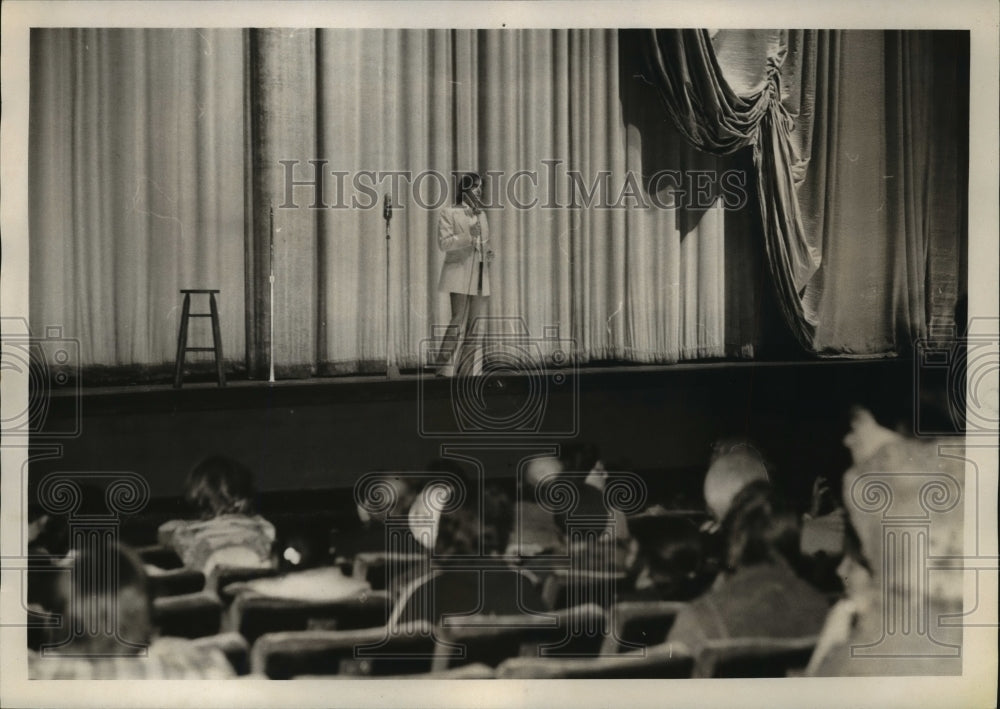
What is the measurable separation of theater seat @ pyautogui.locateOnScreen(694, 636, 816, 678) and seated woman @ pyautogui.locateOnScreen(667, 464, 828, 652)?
1.0 inches

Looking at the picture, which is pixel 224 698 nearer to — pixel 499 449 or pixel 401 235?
pixel 499 449

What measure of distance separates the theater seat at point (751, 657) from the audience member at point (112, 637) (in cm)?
159

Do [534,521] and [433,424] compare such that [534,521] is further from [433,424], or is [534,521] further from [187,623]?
[187,623]

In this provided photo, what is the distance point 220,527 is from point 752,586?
1775 mm

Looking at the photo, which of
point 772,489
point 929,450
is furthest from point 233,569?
point 929,450

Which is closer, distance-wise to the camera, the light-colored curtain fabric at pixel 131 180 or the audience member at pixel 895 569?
the light-colored curtain fabric at pixel 131 180

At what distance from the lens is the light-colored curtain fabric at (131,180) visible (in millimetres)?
3045

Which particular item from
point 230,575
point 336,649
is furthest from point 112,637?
point 336,649

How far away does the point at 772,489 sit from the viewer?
314 centimetres

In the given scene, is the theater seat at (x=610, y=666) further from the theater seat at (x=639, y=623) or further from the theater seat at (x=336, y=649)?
the theater seat at (x=336, y=649)

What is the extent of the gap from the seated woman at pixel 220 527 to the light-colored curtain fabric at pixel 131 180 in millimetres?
432

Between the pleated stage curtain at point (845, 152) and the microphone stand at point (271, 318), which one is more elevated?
the pleated stage curtain at point (845, 152)

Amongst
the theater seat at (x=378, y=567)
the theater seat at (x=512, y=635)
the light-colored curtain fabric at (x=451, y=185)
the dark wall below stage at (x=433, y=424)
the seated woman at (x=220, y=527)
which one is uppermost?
the light-colored curtain fabric at (x=451, y=185)

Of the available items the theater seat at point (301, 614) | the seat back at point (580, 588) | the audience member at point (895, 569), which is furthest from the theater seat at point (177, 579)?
the audience member at point (895, 569)
